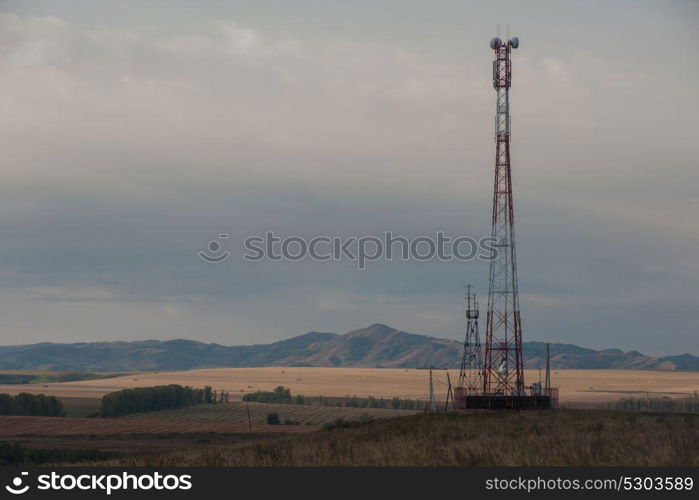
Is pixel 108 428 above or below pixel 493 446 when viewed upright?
below

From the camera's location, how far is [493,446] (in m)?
41.2

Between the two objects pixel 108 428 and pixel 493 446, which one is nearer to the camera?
pixel 493 446

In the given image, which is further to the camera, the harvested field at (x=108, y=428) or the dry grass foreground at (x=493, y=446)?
the harvested field at (x=108, y=428)

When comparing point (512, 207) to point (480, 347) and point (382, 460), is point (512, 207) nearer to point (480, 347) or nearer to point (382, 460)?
point (480, 347)

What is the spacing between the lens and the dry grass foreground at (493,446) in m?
35.8

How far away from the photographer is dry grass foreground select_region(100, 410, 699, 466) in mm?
35844

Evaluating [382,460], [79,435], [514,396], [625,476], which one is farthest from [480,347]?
[79,435]

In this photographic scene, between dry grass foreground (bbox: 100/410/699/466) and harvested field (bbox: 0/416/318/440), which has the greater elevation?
dry grass foreground (bbox: 100/410/699/466)

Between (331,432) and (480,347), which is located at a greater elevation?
(480,347)

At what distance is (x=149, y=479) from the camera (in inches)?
1249

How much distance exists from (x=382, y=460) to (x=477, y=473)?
7760 mm

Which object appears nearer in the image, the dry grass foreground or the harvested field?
the dry grass foreground

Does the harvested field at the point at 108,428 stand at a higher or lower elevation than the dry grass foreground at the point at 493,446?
lower

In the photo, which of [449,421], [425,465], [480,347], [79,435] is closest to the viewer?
[425,465]
